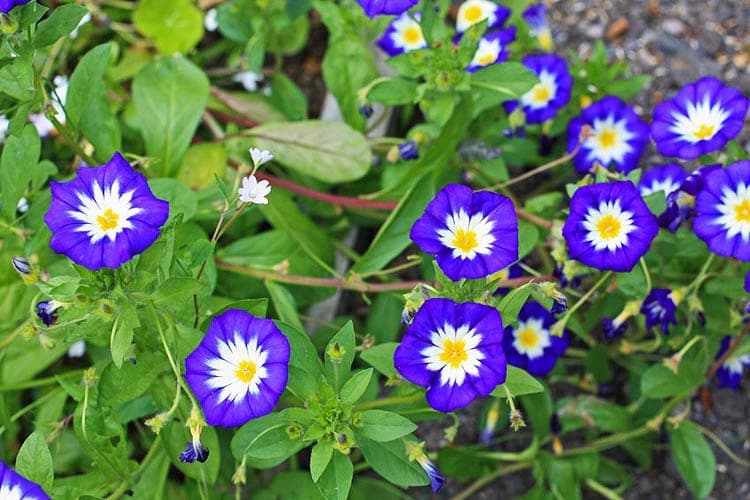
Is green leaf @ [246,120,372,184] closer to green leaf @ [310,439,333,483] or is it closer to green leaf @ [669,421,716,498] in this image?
green leaf @ [310,439,333,483]

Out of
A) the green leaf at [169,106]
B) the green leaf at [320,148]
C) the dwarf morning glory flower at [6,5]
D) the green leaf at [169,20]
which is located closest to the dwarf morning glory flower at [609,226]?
the green leaf at [320,148]

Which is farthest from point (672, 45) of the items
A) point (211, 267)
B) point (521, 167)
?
point (211, 267)

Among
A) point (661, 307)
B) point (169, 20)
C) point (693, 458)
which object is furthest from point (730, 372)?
point (169, 20)

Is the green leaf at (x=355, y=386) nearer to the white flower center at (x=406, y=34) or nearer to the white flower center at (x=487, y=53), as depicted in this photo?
the white flower center at (x=487, y=53)

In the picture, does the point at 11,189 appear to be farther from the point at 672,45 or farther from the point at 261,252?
the point at 672,45

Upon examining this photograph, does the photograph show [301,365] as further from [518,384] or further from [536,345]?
[536,345]

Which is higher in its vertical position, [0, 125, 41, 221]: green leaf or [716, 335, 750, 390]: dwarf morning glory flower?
[0, 125, 41, 221]: green leaf

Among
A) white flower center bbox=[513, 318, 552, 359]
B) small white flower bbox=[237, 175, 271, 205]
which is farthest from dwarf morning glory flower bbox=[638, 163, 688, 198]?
small white flower bbox=[237, 175, 271, 205]
